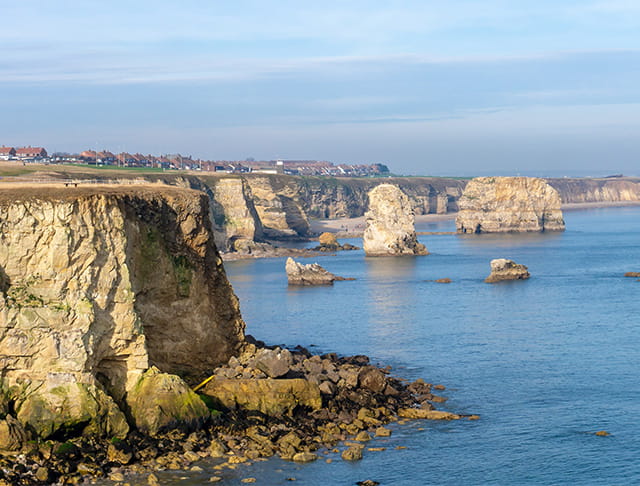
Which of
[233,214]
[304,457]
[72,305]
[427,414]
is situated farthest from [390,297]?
[233,214]

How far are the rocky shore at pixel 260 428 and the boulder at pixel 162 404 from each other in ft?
1.31

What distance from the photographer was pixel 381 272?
114m

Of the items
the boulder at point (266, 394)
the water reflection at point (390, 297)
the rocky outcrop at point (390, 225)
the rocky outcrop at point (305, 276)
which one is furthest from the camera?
the rocky outcrop at point (390, 225)

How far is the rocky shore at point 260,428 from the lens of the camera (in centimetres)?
3662

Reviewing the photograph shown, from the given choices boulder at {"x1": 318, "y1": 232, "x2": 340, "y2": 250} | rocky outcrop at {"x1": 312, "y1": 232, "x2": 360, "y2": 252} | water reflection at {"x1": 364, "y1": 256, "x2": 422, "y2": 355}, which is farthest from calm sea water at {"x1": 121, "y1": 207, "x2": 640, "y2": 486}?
boulder at {"x1": 318, "y1": 232, "x2": 340, "y2": 250}

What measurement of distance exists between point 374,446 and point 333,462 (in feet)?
9.48

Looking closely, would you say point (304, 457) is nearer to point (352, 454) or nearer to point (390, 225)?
point (352, 454)

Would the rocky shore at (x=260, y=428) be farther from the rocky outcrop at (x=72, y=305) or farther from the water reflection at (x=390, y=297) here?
the water reflection at (x=390, y=297)

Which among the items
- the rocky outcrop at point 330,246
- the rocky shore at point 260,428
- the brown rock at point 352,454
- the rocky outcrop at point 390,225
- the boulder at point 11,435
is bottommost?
the brown rock at point 352,454

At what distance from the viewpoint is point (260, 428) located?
41.9 meters

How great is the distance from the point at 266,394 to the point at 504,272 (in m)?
63.0

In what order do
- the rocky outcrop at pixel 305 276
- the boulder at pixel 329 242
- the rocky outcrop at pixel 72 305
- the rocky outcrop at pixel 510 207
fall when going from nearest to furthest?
the rocky outcrop at pixel 72 305
the rocky outcrop at pixel 305 276
the boulder at pixel 329 242
the rocky outcrop at pixel 510 207

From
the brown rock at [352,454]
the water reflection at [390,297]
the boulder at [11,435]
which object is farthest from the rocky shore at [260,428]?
the water reflection at [390,297]

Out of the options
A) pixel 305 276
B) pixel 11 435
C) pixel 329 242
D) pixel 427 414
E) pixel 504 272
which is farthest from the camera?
pixel 329 242
